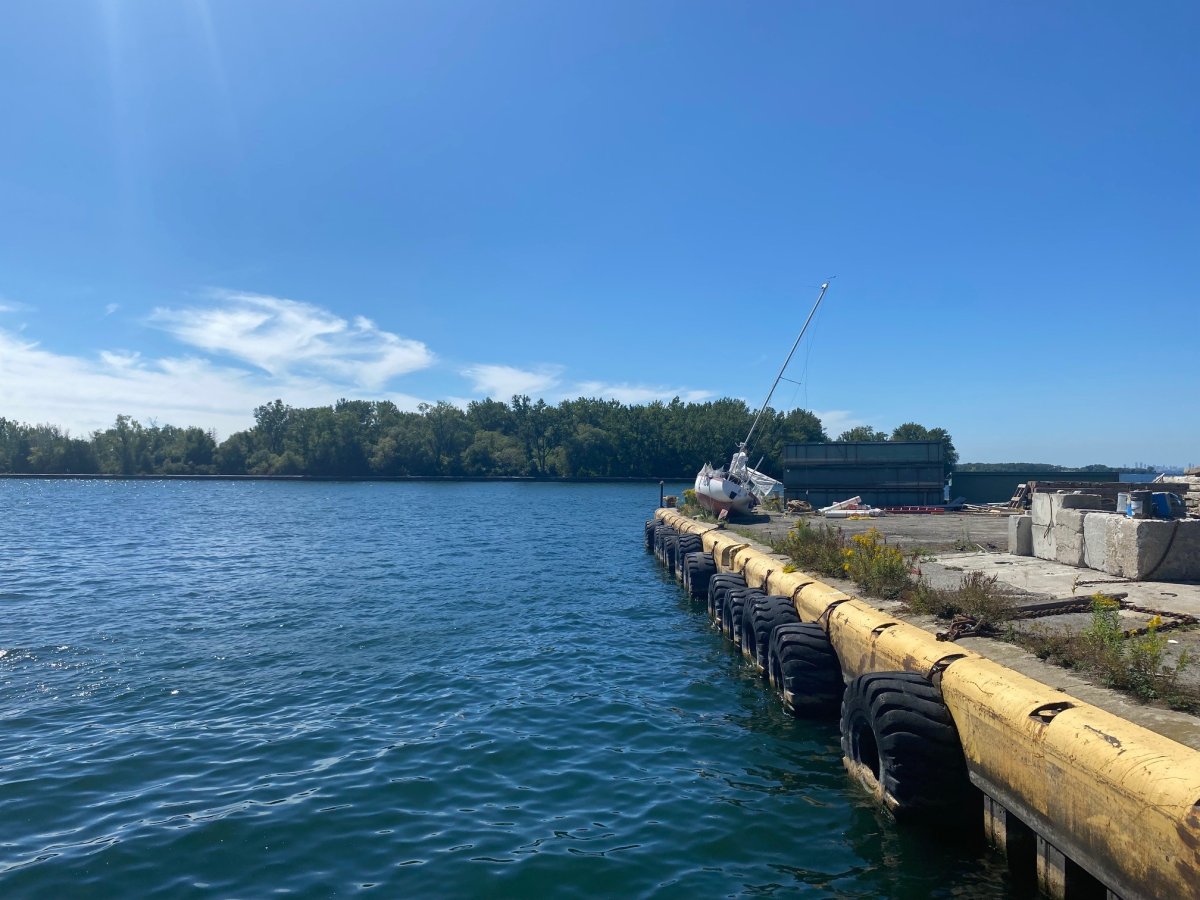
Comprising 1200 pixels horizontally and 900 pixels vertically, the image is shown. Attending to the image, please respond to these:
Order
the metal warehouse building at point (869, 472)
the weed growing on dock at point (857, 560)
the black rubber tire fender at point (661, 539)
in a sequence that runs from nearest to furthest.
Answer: the weed growing on dock at point (857, 560), the black rubber tire fender at point (661, 539), the metal warehouse building at point (869, 472)

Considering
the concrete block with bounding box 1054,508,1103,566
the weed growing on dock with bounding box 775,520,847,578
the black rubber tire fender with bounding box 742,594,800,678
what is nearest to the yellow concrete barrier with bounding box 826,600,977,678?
the black rubber tire fender with bounding box 742,594,800,678

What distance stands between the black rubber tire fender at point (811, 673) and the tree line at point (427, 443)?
140 m

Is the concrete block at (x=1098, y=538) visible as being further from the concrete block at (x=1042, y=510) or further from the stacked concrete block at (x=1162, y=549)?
the concrete block at (x=1042, y=510)

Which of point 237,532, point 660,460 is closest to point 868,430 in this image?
point 660,460

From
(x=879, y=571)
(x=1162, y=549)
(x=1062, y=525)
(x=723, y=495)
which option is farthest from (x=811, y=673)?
(x=723, y=495)

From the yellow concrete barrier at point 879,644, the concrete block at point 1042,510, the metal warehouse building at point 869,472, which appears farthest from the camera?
the metal warehouse building at point 869,472

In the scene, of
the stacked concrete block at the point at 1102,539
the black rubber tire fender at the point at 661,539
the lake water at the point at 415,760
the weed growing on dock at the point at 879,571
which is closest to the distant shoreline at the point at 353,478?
the black rubber tire fender at the point at 661,539

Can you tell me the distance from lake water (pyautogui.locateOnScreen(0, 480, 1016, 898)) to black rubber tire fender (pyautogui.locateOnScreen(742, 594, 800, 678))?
55cm

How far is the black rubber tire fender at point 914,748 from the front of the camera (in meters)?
7.59

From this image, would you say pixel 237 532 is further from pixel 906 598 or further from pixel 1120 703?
pixel 1120 703

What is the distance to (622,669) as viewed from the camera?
50.0ft

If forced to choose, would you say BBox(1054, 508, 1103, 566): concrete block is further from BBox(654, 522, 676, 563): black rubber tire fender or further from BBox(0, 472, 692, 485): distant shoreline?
BBox(0, 472, 692, 485): distant shoreline

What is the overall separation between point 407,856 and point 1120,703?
6909 millimetres

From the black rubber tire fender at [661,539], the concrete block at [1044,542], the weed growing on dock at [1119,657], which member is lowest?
the black rubber tire fender at [661,539]
